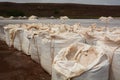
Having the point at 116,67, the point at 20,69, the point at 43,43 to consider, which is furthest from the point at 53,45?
the point at 116,67

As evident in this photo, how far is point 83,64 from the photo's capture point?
5.02 meters

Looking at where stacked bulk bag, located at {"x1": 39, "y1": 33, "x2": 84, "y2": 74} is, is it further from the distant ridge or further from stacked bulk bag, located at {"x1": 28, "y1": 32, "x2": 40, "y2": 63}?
the distant ridge

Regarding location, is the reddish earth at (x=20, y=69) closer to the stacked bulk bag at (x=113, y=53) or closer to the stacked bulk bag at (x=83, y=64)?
the stacked bulk bag at (x=83, y=64)

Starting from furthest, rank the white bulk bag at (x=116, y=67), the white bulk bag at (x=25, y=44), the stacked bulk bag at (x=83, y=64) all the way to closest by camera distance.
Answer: the white bulk bag at (x=25, y=44) → the white bulk bag at (x=116, y=67) → the stacked bulk bag at (x=83, y=64)

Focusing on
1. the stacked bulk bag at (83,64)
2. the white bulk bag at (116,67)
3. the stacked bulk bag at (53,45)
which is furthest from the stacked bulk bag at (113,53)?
the stacked bulk bag at (53,45)

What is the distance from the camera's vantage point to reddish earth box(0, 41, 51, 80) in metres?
6.18

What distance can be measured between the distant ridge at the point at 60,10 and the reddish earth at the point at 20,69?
1313 inches

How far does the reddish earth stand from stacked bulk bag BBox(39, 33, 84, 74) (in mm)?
215

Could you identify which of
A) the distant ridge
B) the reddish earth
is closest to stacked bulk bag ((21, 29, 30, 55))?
the reddish earth

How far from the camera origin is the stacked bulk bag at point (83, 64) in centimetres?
451

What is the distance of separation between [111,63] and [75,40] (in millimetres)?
1534

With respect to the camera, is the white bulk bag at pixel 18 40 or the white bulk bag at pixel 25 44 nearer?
the white bulk bag at pixel 25 44

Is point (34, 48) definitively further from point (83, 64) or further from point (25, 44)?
point (83, 64)

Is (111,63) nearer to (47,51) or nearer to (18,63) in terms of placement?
(47,51)
